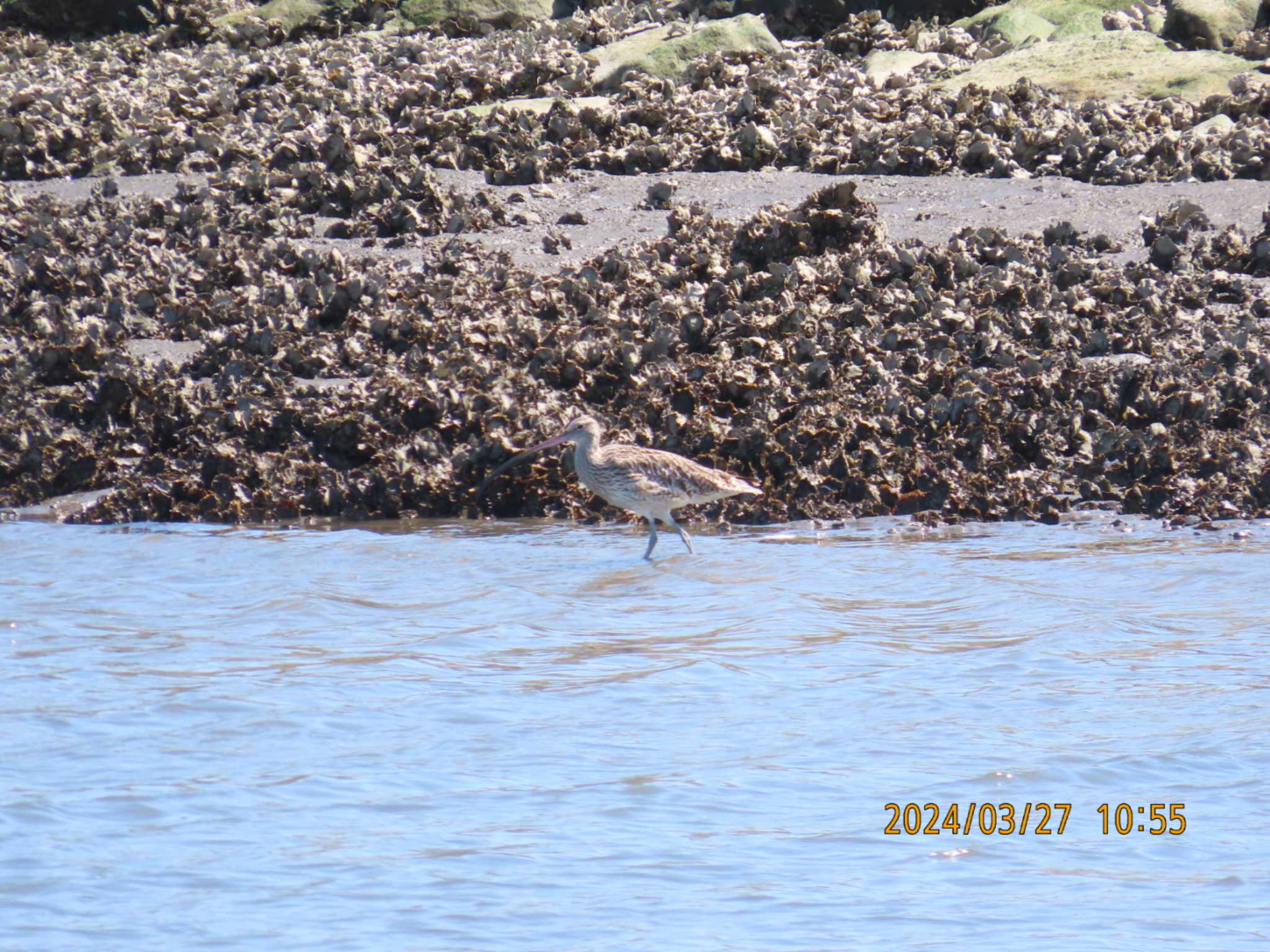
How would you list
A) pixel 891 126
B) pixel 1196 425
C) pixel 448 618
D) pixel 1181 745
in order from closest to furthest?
pixel 1181 745 < pixel 448 618 < pixel 1196 425 < pixel 891 126

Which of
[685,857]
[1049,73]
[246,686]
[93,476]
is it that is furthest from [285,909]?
[1049,73]

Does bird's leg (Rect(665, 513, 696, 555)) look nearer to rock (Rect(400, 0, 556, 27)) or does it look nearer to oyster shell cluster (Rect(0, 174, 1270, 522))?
oyster shell cluster (Rect(0, 174, 1270, 522))

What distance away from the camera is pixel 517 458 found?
1090 centimetres

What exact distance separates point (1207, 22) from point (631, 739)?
47.6 feet

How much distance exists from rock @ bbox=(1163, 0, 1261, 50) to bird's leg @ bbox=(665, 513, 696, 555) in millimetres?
10772

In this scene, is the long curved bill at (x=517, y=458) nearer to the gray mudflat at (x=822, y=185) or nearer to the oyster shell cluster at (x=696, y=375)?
the oyster shell cluster at (x=696, y=375)

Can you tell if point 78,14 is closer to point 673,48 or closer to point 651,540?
point 673,48

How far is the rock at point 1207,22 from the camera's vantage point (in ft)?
60.5

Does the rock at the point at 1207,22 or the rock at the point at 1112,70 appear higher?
the rock at the point at 1207,22

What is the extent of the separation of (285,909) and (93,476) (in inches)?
275

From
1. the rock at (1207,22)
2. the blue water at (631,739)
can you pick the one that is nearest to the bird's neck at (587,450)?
the blue water at (631,739)

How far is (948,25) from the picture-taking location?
2102 cm

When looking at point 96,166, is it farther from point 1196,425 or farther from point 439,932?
point 439,932

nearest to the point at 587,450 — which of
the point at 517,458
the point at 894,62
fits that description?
the point at 517,458
